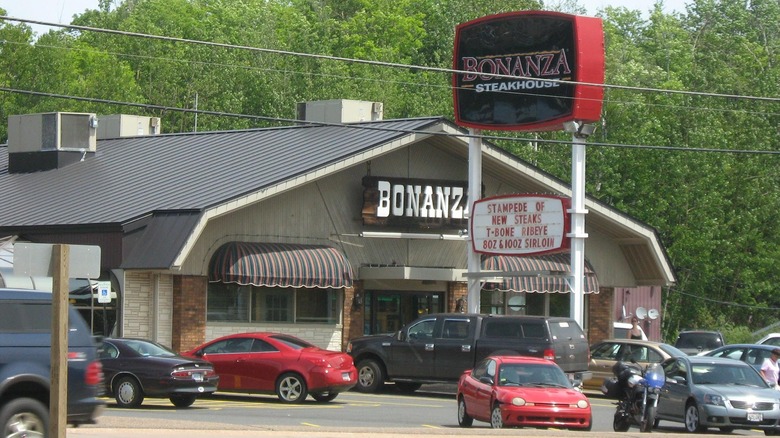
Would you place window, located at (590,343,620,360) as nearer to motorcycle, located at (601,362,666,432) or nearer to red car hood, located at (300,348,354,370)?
red car hood, located at (300,348,354,370)

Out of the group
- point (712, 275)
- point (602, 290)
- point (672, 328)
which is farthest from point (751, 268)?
point (602, 290)

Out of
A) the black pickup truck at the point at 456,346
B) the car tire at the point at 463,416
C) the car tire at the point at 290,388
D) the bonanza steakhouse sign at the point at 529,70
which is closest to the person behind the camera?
the car tire at the point at 463,416

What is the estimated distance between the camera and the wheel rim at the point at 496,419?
2275 cm

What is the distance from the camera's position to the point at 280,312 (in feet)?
121

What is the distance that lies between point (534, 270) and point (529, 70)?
669 cm

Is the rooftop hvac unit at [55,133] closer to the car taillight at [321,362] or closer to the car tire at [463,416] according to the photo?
the car taillight at [321,362]

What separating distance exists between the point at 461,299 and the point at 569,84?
788 centimetres

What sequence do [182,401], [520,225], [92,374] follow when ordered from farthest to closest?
1. [520,225]
2. [182,401]
3. [92,374]

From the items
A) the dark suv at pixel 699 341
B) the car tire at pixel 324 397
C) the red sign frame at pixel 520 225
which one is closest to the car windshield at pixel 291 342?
the car tire at pixel 324 397

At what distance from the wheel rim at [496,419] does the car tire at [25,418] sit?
28.1 ft

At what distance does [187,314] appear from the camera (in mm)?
34531

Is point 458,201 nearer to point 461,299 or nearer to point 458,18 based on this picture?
point 461,299

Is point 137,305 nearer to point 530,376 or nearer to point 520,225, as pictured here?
point 520,225

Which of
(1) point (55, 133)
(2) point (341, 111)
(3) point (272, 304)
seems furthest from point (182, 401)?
(2) point (341, 111)
